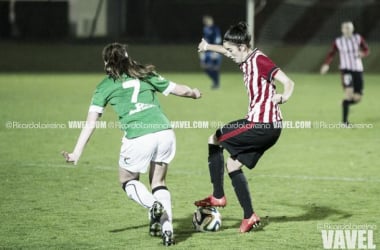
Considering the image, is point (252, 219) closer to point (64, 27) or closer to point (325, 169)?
point (325, 169)

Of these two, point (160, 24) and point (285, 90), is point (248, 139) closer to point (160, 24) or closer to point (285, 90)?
point (285, 90)

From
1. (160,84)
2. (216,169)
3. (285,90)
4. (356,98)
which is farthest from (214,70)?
(160,84)

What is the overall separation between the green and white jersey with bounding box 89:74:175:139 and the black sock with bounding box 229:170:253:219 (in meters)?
0.92

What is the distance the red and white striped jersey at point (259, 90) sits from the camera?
7.80 meters

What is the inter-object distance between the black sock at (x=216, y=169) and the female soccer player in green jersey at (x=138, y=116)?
0.82 metres

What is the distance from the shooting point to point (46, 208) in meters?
9.17

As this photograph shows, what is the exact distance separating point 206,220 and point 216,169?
20.3 inches

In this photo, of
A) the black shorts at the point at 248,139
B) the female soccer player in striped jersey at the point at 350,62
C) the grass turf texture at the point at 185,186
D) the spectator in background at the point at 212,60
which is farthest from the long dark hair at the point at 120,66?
the spectator in background at the point at 212,60

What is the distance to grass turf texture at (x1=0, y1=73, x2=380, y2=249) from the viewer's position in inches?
308

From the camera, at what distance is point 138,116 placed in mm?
7457

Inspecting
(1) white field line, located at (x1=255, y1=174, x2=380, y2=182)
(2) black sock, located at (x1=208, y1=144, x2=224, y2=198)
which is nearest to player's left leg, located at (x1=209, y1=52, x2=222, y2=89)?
(1) white field line, located at (x1=255, y1=174, x2=380, y2=182)

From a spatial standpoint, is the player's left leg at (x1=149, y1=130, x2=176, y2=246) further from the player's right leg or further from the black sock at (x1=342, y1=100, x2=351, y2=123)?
the black sock at (x1=342, y1=100, x2=351, y2=123)

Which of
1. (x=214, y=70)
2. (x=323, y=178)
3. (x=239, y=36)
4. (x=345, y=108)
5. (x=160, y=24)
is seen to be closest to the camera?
(x=239, y=36)

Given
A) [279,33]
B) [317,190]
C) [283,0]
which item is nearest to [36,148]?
[317,190]
